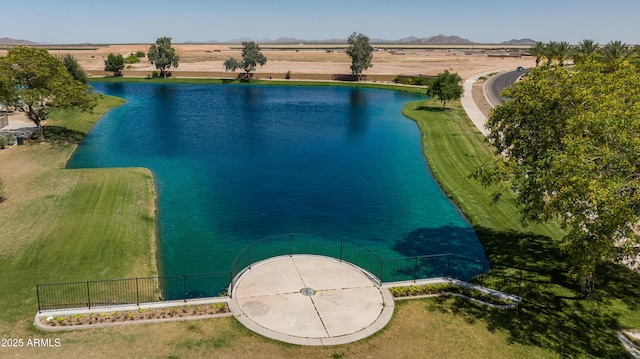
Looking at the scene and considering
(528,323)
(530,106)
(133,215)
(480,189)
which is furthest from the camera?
(480,189)

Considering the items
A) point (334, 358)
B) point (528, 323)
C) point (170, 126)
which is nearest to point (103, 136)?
point (170, 126)

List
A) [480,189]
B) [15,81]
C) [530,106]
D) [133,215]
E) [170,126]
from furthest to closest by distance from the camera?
[170,126]
[15,81]
[480,189]
[133,215]
[530,106]

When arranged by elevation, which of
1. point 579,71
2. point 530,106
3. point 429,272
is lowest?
point 429,272

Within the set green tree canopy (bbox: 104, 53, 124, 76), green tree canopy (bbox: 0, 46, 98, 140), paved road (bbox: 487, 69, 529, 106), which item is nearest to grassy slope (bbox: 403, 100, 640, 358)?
green tree canopy (bbox: 0, 46, 98, 140)

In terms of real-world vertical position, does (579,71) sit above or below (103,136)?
above

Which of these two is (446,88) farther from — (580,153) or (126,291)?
(126,291)

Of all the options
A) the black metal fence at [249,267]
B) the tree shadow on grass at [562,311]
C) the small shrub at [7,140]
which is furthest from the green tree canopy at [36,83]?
the tree shadow on grass at [562,311]

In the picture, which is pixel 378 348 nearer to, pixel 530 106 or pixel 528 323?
pixel 528 323
